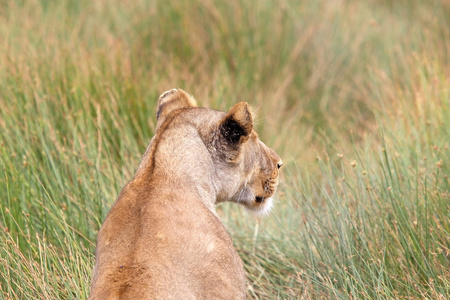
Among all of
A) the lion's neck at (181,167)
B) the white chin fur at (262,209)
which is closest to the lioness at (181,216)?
the lion's neck at (181,167)

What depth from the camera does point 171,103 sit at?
4.34 metres

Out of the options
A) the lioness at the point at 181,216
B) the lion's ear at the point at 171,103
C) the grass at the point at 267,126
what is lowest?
the grass at the point at 267,126

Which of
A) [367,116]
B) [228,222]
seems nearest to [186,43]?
[367,116]

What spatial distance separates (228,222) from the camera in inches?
234

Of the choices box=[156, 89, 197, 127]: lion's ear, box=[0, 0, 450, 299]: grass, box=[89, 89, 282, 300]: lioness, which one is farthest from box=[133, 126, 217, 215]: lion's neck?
box=[0, 0, 450, 299]: grass

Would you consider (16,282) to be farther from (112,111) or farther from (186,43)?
(186,43)

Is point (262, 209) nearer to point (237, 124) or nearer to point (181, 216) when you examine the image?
point (237, 124)

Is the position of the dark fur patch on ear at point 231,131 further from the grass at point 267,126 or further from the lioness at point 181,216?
the grass at point 267,126

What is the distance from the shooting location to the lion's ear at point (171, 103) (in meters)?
4.30

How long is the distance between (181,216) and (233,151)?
2.28 ft

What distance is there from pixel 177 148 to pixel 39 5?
6.60m

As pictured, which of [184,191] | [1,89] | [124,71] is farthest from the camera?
[124,71]

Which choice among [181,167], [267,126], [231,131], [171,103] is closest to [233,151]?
[231,131]

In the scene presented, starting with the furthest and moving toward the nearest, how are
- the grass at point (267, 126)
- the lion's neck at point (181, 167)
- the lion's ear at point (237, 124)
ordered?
the grass at point (267, 126)
the lion's ear at point (237, 124)
the lion's neck at point (181, 167)
